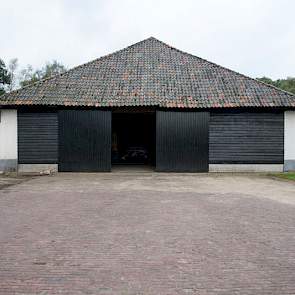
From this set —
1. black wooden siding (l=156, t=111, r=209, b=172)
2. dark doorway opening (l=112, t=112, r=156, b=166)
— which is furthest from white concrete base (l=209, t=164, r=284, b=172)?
dark doorway opening (l=112, t=112, r=156, b=166)

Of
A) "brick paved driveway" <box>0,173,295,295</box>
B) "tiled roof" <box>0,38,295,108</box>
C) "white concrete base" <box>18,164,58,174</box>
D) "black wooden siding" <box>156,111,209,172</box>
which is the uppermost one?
"tiled roof" <box>0,38,295,108</box>

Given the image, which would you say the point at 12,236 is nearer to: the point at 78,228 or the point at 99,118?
the point at 78,228

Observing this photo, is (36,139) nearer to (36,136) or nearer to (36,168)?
(36,136)

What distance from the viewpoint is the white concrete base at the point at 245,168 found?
18969 millimetres

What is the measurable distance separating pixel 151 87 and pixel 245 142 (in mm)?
5579

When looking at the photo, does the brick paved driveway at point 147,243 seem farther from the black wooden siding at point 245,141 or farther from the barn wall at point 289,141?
the barn wall at point 289,141

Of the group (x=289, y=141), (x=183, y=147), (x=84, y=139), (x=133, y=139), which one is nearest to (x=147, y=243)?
(x=183, y=147)

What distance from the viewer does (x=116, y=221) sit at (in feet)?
25.6

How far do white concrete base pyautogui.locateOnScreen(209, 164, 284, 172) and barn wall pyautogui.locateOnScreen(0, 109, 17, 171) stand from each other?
1001 centimetres

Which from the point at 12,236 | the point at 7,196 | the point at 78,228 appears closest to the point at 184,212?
the point at 78,228

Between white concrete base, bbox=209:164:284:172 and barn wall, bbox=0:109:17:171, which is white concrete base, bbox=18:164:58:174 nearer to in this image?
barn wall, bbox=0:109:17:171

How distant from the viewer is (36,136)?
18844mm

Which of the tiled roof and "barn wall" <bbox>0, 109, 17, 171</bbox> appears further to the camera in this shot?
"barn wall" <bbox>0, 109, 17, 171</bbox>

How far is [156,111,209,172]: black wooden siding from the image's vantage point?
18.9 metres
